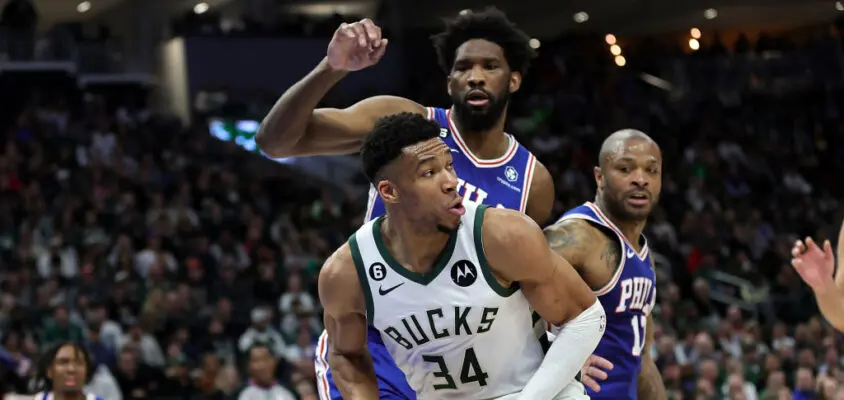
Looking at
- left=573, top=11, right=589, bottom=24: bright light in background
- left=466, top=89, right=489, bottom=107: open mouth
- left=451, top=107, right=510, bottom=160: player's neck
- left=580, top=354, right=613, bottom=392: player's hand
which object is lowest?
left=580, top=354, right=613, bottom=392: player's hand

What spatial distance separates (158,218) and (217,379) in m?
4.42

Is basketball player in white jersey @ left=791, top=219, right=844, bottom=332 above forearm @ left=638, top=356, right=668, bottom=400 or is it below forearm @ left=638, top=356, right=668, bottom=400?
above

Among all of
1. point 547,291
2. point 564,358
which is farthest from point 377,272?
point 564,358

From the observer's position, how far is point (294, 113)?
4.72 m

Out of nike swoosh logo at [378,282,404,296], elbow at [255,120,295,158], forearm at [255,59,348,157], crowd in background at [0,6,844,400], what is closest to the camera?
nike swoosh logo at [378,282,404,296]

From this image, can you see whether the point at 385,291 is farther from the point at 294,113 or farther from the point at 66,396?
the point at 66,396

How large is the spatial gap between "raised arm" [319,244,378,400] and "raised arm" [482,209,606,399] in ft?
1.60

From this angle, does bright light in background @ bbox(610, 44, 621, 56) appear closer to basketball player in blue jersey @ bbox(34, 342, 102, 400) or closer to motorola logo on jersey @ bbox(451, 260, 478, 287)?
basketball player in blue jersey @ bbox(34, 342, 102, 400)

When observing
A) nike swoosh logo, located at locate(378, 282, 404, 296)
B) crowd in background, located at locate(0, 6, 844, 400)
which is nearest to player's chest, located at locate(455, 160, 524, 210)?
nike swoosh logo, located at locate(378, 282, 404, 296)

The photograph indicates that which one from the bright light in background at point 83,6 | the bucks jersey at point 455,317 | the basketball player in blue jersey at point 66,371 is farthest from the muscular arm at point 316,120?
the bright light in background at point 83,6

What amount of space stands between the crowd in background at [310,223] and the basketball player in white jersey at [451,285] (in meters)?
5.54

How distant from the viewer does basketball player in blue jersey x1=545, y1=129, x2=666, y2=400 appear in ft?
17.7

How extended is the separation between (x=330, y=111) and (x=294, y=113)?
0.93ft

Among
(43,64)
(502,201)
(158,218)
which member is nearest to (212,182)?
(158,218)
